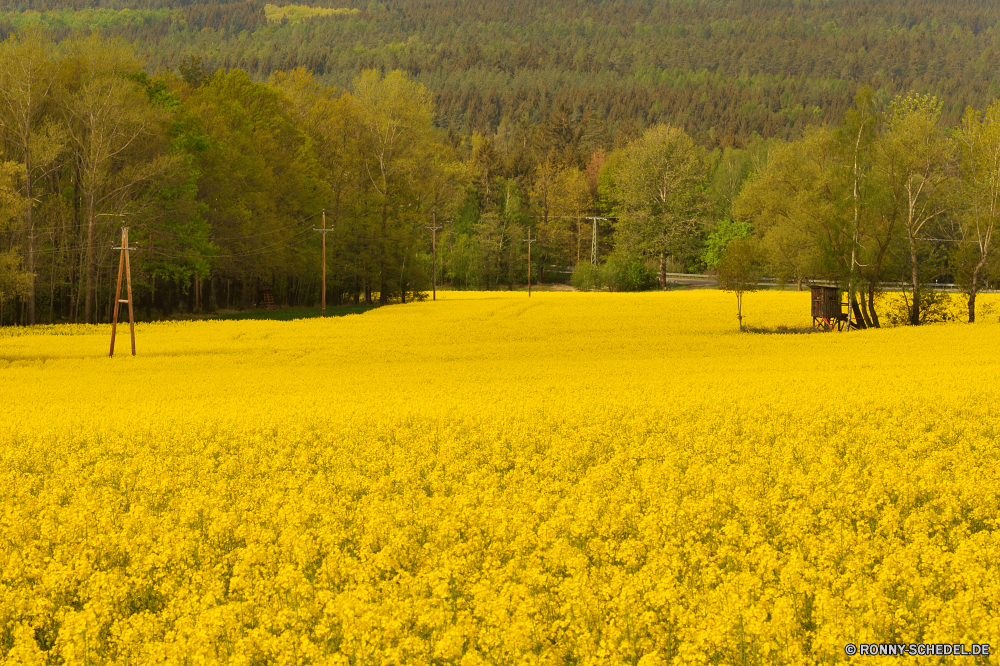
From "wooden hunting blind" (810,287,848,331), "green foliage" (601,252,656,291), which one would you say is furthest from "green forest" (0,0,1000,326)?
"wooden hunting blind" (810,287,848,331)

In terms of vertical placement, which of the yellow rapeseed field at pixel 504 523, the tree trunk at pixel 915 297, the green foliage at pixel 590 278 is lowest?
the yellow rapeseed field at pixel 504 523

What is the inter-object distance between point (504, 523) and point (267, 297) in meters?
73.8

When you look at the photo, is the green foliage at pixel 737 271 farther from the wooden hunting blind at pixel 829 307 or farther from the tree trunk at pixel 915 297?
the tree trunk at pixel 915 297

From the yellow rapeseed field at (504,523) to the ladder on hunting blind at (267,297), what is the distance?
5397 cm

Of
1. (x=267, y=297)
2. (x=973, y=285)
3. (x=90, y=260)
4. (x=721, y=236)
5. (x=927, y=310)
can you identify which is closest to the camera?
(x=973, y=285)

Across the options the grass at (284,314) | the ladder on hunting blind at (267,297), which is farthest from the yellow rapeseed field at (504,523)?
the ladder on hunting blind at (267,297)

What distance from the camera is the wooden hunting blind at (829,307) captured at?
52.3 m

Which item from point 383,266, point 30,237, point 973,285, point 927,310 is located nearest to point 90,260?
point 30,237

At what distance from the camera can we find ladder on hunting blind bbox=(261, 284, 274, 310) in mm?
79213

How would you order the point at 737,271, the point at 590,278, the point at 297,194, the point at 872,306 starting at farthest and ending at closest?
the point at 590,278 < the point at 297,194 < the point at 737,271 < the point at 872,306

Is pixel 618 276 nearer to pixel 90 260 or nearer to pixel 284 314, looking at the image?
pixel 284 314

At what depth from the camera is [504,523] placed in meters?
10.1

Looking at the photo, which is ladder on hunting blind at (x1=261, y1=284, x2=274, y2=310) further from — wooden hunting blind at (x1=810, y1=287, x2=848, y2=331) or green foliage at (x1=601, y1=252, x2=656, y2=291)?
wooden hunting blind at (x1=810, y1=287, x2=848, y2=331)

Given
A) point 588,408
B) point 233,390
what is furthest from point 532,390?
point 233,390
